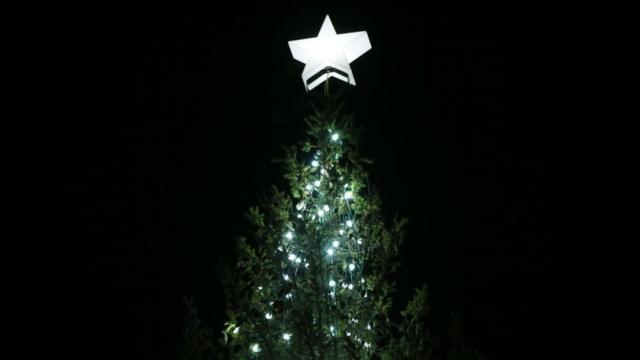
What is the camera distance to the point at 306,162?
2.96 metres

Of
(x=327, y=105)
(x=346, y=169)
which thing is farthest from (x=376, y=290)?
(x=327, y=105)

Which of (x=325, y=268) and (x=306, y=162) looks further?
(x=306, y=162)

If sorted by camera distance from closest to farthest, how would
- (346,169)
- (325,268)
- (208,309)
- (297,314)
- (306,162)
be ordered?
(297,314)
(325,268)
(346,169)
(306,162)
(208,309)

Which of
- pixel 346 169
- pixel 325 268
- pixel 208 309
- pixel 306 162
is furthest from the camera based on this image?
pixel 208 309

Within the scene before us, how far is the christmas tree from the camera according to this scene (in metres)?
2.49

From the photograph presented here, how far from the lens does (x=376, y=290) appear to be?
2.69 m

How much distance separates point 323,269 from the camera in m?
2.56

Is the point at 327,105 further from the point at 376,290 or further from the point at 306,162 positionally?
the point at 376,290

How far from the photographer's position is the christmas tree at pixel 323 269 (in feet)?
8.18

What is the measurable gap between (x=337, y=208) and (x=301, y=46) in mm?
1032

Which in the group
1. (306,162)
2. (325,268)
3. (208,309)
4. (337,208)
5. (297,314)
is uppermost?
(208,309)

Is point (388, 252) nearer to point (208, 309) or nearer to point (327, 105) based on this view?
point (327, 105)

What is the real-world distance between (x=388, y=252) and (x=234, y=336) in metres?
0.93

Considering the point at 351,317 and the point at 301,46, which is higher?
the point at 301,46
